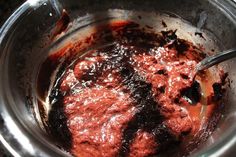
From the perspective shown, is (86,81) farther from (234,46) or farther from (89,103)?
(234,46)

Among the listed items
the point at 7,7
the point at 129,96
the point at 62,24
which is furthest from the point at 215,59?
the point at 7,7

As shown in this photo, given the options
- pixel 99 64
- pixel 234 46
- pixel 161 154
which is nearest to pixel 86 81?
pixel 99 64

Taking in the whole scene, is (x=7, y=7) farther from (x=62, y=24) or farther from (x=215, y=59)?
(x=215, y=59)

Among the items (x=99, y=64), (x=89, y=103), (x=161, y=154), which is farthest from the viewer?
(x=99, y=64)

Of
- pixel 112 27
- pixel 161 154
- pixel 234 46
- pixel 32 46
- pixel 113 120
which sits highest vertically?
pixel 112 27

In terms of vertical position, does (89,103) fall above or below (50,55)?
below

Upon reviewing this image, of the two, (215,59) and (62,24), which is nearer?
(215,59)

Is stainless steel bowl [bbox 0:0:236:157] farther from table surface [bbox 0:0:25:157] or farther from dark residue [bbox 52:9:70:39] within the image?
table surface [bbox 0:0:25:157]
